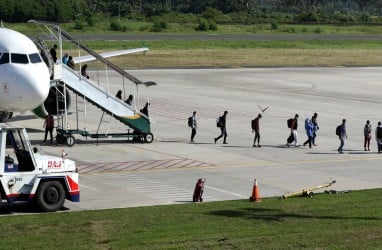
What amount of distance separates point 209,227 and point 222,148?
20686mm

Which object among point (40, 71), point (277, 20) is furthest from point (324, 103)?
point (277, 20)

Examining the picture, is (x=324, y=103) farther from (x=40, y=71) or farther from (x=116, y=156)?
(x=40, y=71)

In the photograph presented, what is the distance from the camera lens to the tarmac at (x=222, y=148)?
1292 inches

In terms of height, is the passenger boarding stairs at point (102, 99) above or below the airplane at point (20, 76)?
below

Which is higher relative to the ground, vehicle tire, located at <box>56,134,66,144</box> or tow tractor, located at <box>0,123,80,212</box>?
tow tractor, located at <box>0,123,80,212</box>

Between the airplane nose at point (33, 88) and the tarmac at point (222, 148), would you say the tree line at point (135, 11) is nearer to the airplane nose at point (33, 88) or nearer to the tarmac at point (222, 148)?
the tarmac at point (222, 148)

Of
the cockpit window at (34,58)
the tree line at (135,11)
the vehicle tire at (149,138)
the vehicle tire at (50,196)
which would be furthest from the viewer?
the tree line at (135,11)

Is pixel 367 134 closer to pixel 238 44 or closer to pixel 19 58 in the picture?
pixel 19 58

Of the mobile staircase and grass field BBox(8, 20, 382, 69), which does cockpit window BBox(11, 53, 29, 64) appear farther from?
grass field BBox(8, 20, 382, 69)

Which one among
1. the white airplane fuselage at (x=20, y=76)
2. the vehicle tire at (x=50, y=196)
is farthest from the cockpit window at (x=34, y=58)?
the vehicle tire at (x=50, y=196)

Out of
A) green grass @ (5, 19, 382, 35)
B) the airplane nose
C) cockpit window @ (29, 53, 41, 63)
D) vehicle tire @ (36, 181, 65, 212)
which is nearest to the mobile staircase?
cockpit window @ (29, 53, 41, 63)

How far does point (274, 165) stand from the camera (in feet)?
127

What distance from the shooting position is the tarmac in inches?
1292

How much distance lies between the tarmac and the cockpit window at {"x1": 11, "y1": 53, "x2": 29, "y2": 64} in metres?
4.90
